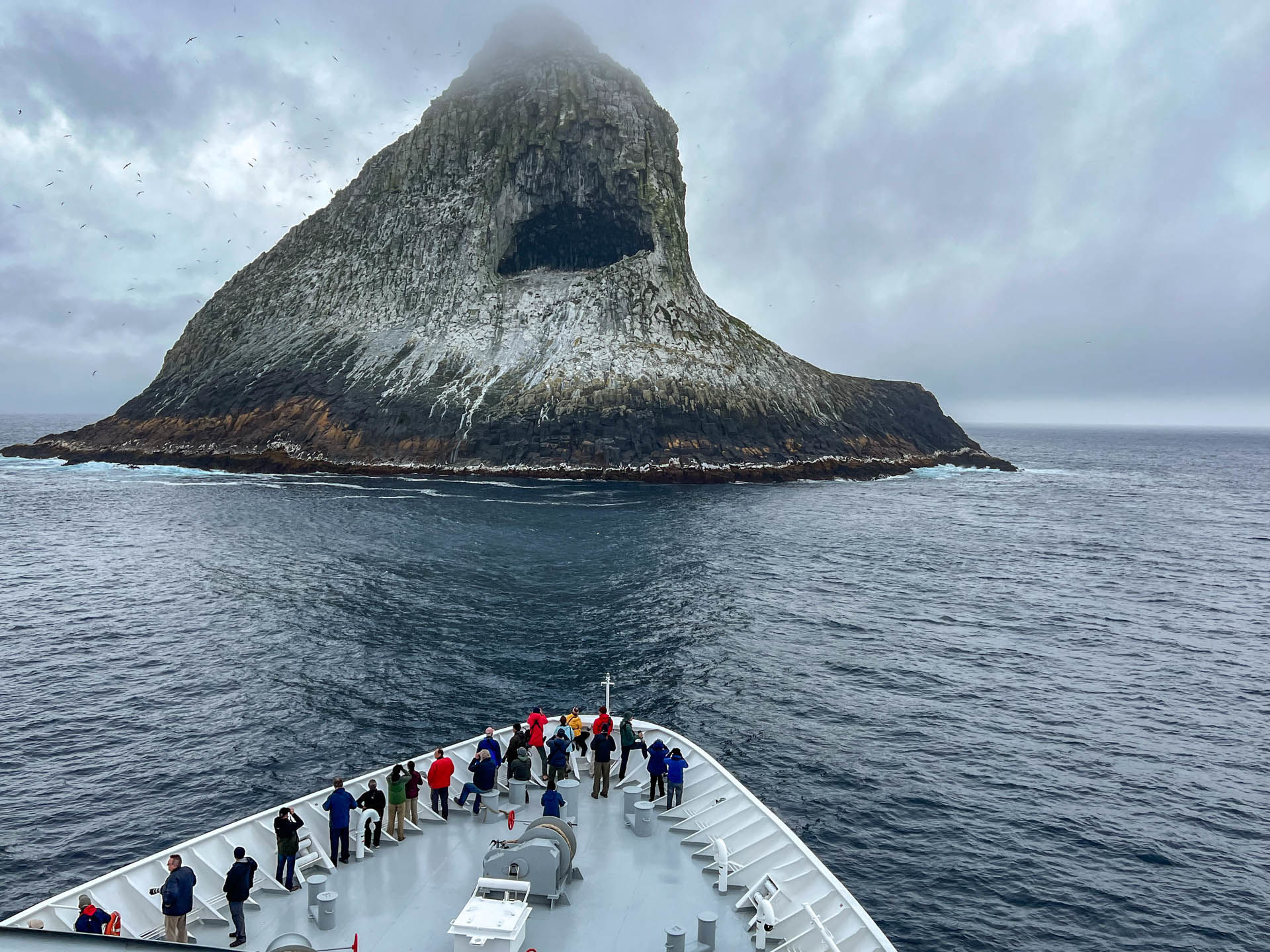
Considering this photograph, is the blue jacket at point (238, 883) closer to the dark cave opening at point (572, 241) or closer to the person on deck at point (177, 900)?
the person on deck at point (177, 900)

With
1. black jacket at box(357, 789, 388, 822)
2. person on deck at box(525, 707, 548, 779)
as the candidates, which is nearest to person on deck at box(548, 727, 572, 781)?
person on deck at box(525, 707, 548, 779)

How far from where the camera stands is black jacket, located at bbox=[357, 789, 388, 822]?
1534cm

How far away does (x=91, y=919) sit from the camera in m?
11.4

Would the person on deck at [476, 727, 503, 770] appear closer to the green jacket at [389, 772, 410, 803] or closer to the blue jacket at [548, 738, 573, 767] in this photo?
the blue jacket at [548, 738, 573, 767]

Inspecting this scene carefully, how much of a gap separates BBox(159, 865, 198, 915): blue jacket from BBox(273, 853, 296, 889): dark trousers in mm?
1889

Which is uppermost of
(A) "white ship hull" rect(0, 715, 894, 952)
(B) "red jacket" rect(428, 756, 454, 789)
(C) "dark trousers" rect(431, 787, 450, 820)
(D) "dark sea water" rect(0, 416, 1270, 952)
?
Answer: (B) "red jacket" rect(428, 756, 454, 789)

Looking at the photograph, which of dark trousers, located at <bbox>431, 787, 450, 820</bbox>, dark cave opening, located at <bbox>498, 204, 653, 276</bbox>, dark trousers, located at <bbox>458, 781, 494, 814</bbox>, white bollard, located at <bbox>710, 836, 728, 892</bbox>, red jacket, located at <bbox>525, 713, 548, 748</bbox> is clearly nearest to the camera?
white bollard, located at <bbox>710, 836, 728, 892</bbox>

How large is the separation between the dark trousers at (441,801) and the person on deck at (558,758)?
2.33m

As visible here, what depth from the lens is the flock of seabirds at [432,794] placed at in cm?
1210

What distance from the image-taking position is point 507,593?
47562 millimetres

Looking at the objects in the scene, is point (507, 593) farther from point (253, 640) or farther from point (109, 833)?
point (109, 833)

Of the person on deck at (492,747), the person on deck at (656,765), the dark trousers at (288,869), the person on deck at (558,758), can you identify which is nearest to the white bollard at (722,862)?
the person on deck at (656,765)

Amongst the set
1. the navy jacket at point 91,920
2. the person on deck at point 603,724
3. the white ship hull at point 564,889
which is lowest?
the white ship hull at point 564,889

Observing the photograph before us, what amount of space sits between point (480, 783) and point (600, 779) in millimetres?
2964
